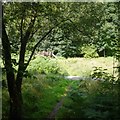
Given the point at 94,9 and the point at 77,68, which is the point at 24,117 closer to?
the point at 94,9

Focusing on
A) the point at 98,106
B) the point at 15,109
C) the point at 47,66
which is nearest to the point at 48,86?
the point at 47,66

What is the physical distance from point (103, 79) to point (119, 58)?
1.75ft

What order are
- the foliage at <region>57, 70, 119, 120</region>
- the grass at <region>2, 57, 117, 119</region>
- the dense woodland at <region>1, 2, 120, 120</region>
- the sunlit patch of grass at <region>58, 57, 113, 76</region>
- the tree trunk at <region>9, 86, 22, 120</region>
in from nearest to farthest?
the foliage at <region>57, 70, 119, 120</region>, the dense woodland at <region>1, 2, 120, 120</region>, the tree trunk at <region>9, 86, 22, 120</region>, the grass at <region>2, 57, 117, 119</region>, the sunlit patch of grass at <region>58, 57, 113, 76</region>

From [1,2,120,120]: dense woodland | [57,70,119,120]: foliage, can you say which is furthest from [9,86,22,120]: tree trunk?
[57,70,119,120]: foliage

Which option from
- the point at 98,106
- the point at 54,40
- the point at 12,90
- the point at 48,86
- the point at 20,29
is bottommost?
the point at 48,86

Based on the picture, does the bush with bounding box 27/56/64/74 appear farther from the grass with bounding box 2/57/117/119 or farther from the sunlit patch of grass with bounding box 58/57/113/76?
the sunlit patch of grass with bounding box 58/57/113/76

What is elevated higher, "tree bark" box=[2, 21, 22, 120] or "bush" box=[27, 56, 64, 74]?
"tree bark" box=[2, 21, 22, 120]

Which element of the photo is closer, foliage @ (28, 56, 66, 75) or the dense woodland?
the dense woodland

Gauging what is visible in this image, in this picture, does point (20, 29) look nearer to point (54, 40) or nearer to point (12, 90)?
point (54, 40)

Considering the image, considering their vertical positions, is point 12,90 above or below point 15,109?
above

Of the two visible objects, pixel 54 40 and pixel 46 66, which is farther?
pixel 46 66

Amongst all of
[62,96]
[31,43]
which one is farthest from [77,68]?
[31,43]

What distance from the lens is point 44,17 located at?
3.52 metres

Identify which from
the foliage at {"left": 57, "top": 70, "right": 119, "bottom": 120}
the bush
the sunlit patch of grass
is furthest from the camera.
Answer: the sunlit patch of grass
